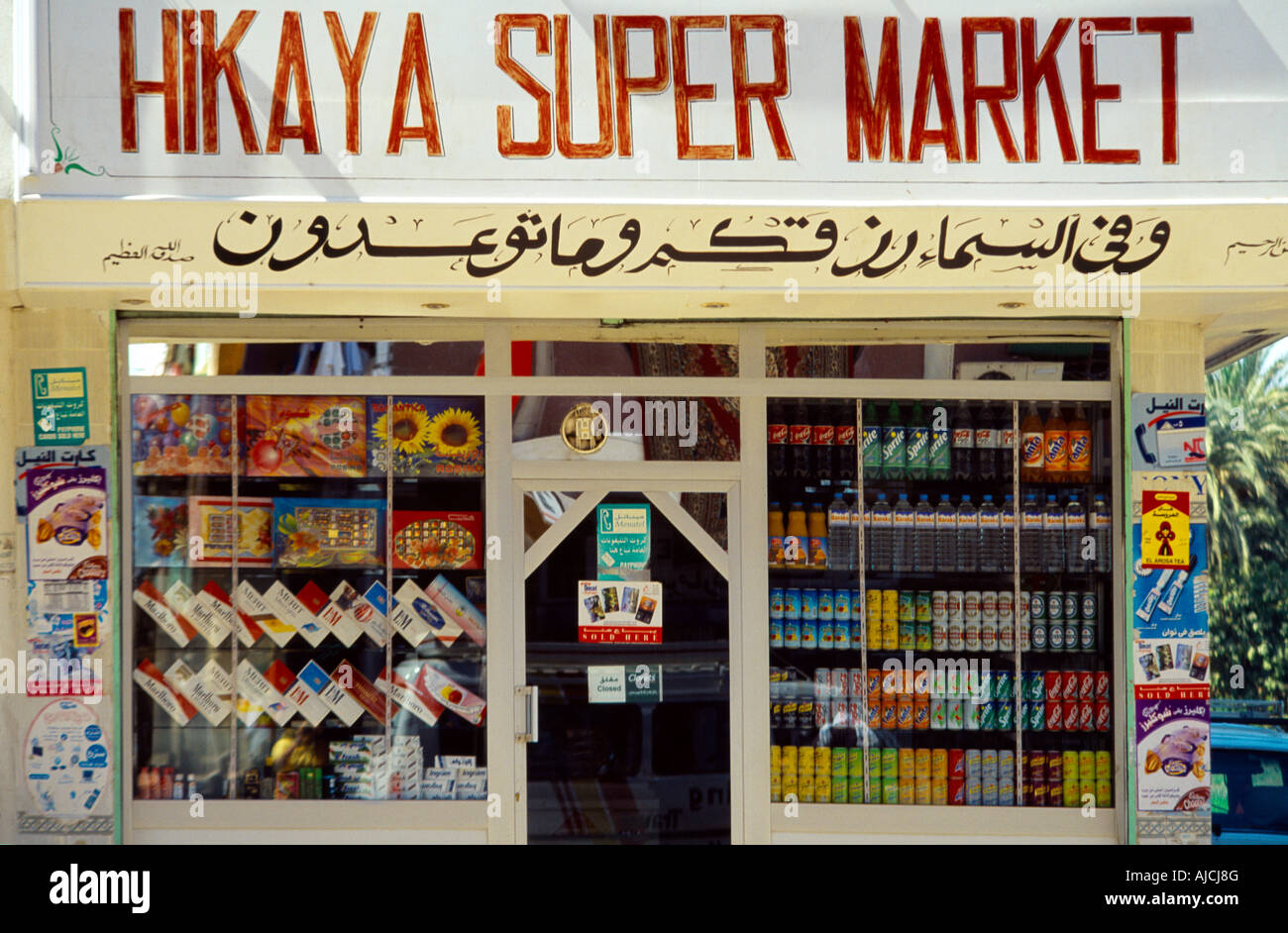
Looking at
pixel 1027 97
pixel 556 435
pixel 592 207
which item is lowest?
pixel 556 435

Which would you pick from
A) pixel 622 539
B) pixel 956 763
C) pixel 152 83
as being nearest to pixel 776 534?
pixel 622 539

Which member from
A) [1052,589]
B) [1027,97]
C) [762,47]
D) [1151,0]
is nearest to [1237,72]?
[1151,0]

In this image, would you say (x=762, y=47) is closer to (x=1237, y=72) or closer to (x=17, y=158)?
(x=1237, y=72)

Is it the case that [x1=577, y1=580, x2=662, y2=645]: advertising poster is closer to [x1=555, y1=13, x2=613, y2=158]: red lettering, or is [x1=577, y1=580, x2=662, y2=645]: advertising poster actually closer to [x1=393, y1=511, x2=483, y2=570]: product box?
[x1=393, y1=511, x2=483, y2=570]: product box

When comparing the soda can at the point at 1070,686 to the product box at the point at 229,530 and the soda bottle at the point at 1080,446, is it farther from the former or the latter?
the product box at the point at 229,530

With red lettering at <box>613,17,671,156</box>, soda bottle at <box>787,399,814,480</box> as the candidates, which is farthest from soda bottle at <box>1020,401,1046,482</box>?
red lettering at <box>613,17,671,156</box>

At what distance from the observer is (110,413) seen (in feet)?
19.2

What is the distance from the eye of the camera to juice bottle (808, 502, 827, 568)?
629 centimetres

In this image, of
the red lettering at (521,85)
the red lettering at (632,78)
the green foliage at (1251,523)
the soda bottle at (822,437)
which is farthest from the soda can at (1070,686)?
the green foliage at (1251,523)

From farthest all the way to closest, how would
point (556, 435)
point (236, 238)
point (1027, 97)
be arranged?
point (556, 435)
point (1027, 97)
point (236, 238)

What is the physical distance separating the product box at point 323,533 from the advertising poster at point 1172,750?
163 inches

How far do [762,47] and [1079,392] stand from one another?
248cm

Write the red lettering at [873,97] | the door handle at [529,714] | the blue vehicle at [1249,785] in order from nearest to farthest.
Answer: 1. the red lettering at [873,97]
2. the door handle at [529,714]
3. the blue vehicle at [1249,785]

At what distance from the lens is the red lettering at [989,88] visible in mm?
5676
